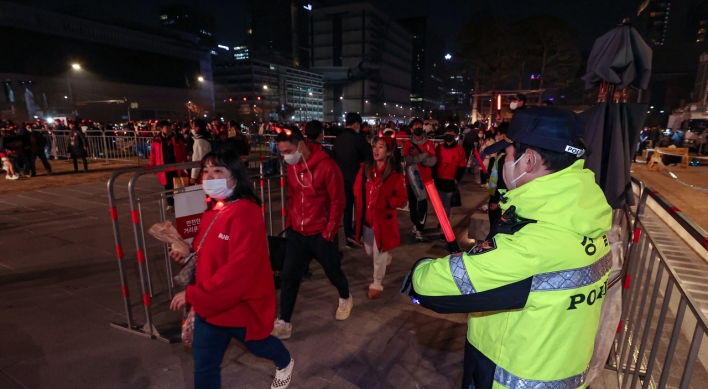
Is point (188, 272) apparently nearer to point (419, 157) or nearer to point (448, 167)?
point (419, 157)

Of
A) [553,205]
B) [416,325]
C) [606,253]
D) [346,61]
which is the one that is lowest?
[416,325]

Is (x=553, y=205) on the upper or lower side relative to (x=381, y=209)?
upper

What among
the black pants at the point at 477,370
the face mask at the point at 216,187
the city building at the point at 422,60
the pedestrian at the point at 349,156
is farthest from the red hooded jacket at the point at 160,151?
the city building at the point at 422,60

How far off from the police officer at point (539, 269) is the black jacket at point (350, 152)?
5.12 m

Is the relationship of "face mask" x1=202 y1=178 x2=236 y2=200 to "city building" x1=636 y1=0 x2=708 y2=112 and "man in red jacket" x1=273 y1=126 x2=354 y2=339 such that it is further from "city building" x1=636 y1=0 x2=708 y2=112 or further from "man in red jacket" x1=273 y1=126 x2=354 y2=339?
"city building" x1=636 y1=0 x2=708 y2=112

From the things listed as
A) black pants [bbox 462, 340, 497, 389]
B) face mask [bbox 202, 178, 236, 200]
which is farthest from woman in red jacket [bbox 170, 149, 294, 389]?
black pants [bbox 462, 340, 497, 389]

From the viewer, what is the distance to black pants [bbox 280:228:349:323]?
371 centimetres

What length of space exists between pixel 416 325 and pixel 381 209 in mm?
1407

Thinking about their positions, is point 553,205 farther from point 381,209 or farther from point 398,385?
point 381,209

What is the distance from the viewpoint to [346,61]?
103562 millimetres

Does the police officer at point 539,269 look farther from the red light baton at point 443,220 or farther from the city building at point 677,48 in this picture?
the city building at point 677,48

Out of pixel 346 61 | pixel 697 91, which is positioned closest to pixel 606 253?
pixel 697 91

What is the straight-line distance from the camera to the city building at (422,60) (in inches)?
5453

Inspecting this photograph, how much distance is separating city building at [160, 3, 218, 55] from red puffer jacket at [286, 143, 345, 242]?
557 feet
